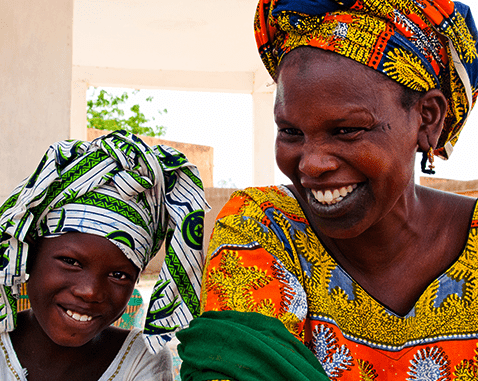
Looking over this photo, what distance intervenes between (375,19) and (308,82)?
30cm

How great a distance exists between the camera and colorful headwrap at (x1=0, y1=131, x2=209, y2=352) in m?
1.97

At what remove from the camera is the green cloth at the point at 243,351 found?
1132 millimetres

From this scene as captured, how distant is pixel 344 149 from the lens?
1.43 m

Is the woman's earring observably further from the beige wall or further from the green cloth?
the beige wall

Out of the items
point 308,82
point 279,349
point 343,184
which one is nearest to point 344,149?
point 343,184

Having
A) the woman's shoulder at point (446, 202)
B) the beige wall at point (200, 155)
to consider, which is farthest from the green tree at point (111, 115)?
the woman's shoulder at point (446, 202)

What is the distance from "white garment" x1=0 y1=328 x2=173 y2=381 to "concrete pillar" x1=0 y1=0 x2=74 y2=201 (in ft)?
6.90

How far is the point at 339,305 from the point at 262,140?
31.7ft

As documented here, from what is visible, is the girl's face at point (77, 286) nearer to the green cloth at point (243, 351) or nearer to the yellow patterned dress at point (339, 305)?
the yellow patterned dress at point (339, 305)

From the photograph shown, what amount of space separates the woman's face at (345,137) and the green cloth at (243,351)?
0.42m

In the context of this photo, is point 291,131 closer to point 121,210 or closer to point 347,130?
point 347,130

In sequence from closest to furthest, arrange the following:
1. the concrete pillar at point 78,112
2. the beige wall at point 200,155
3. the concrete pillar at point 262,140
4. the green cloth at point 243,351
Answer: the green cloth at point 243,351
the concrete pillar at point 78,112
the concrete pillar at point 262,140
the beige wall at point 200,155

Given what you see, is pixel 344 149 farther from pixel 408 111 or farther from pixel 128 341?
pixel 128 341

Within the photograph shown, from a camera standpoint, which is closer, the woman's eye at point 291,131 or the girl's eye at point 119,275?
the woman's eye at point 291,131
